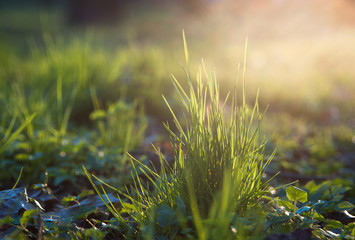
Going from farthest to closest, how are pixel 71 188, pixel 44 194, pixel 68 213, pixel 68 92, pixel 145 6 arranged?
pixel 145 6
pixel 68 92
pixel 71 188
pixel 44 194
pixel 68 213

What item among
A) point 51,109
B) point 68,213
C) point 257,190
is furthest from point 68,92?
point 257,190

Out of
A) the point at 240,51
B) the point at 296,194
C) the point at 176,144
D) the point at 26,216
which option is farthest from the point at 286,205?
the point at 240,51

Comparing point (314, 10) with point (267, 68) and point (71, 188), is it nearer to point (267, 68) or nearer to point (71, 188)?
point (267, 68)

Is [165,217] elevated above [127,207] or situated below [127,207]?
above

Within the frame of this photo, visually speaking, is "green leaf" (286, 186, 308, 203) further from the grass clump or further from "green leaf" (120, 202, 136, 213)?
"green leaf" (120, 202, 136, 213)

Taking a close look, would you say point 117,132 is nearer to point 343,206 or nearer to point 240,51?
point 343,206

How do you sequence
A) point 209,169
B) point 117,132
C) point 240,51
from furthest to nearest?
point 240,51 < point 117,132 < point 209,169

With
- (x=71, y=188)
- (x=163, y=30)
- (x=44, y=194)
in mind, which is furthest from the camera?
(x=163, y=30)

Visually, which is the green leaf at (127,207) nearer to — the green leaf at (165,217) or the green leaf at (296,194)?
the green leaf at (165,217)

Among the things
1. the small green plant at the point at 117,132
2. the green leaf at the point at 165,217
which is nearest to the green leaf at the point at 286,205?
the green leaf at the point at 165,217
